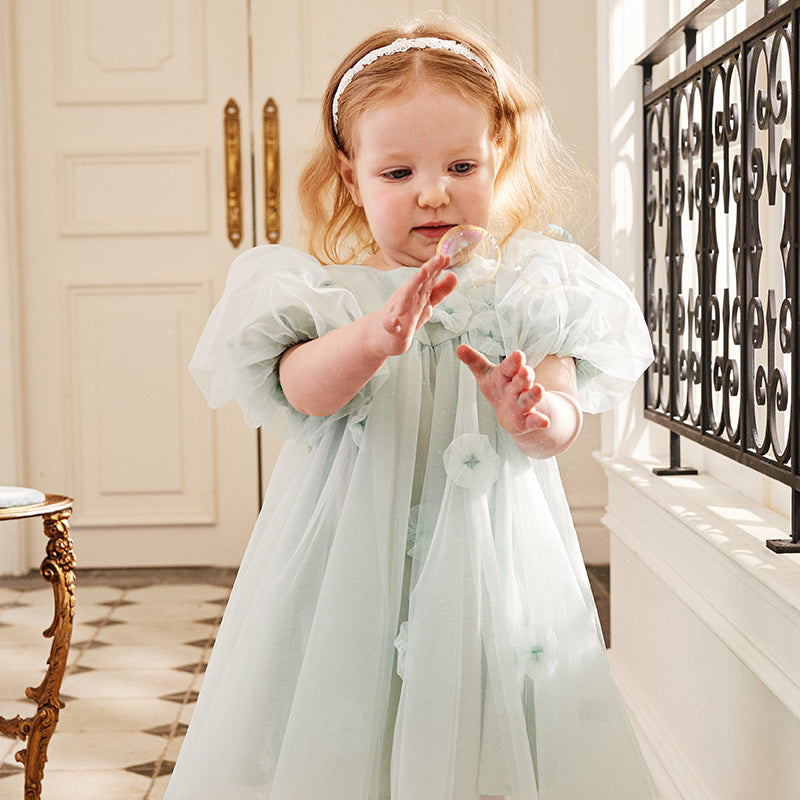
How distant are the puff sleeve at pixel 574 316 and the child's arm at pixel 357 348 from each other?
0.52ft

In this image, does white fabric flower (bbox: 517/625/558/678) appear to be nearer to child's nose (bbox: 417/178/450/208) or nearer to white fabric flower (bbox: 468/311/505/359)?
white fabric flower (bbox: 468/311/505/359)

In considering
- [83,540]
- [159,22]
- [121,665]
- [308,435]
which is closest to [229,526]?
[83,540]

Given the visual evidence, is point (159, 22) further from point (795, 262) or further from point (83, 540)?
point (795, 262)

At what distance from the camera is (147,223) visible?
3.58 meters

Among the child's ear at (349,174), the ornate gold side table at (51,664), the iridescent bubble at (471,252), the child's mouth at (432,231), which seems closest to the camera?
the iridescent bubble at (471,252)

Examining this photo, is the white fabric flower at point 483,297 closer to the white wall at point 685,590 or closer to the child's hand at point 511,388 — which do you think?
the child's hand at point 511,388

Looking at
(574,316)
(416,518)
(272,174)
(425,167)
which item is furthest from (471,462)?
(272,174)

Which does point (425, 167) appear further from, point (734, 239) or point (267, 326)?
point (734, 239)

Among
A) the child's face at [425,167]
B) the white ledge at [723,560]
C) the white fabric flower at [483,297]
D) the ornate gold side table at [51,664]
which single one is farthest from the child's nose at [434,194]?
the ornate gold side table at [51,664]

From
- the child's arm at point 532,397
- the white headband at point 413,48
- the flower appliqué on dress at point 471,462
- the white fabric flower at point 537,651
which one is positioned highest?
the white headband at point 413,48

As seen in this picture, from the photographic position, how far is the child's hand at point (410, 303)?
93cm

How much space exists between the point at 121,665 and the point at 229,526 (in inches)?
41.5

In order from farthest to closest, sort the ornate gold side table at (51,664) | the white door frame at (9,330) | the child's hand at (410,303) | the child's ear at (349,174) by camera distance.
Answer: the white door frame at (9,330)
the ornate gold side table at (51,664)
the child's ear at (349,174)
the child's hand at (410,303)

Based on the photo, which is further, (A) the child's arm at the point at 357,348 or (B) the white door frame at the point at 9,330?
(B) the white door frame at the point at 9,330
